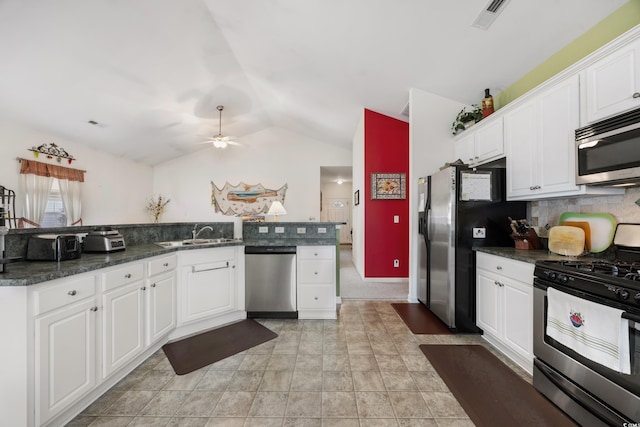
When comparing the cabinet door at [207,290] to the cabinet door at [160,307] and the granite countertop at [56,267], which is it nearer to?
the cabinet door at [160,307]

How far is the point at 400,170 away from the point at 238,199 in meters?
4.30

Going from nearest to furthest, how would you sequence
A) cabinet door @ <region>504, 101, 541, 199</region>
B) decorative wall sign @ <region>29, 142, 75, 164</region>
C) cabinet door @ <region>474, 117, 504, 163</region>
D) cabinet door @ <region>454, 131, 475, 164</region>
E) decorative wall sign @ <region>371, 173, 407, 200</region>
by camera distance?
cabinet door @ <region>504, 101, 541, 199</region>
cabinet door @ <region>474, 117, 504, 163</region>
cabinet door @ <region>454, 131, 475, 164</region>
decorative wall sign @ <region>29, 142, 75, 164</region>
decorative wall sign @ <region>371, 173, 407, 200</region>

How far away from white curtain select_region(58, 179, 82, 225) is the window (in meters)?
0.05

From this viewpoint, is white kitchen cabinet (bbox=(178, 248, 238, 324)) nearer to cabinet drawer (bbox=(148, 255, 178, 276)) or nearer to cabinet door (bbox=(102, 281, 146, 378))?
cabinet drawer (bbox=(148, 255, 178, 276))

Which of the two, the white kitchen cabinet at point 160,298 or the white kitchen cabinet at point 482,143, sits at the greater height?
the white kitchen cabinet at point 482,143

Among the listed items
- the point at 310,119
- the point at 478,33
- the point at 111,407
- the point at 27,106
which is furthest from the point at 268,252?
the point at 27,106

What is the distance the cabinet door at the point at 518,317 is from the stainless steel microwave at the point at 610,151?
2.77ft

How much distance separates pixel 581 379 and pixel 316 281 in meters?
2.07

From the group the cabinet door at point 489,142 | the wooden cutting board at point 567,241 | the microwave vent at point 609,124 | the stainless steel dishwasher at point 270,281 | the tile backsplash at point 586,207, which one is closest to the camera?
the microwave vent at point 609,124

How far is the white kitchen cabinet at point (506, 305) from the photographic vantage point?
1.87 m

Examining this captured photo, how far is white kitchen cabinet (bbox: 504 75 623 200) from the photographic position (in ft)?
6.10

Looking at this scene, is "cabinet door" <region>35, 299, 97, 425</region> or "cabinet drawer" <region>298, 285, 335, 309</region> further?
"cabinet drawer" <region>298, 285, 335, 309</region>

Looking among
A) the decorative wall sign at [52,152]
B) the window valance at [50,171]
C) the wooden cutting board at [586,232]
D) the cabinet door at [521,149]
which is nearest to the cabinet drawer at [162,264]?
the cabinet door at [521,149]

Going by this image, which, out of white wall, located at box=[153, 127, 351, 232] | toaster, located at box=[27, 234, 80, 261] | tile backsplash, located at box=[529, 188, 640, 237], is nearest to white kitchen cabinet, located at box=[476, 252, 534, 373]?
tile backsplash, located at box=[529, 188, 640, 237]
